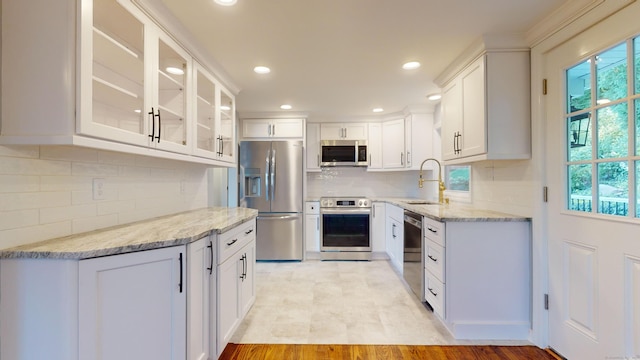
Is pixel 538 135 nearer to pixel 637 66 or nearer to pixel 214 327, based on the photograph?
pixel 637 66

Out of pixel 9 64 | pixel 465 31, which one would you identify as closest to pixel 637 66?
pixel 465 31

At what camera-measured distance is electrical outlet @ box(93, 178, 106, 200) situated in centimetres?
164

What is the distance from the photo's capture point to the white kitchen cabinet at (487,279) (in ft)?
6.88

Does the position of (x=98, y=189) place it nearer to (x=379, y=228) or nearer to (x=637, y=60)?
(x=637, y=60)

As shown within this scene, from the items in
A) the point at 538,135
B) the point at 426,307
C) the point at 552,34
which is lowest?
the point at 426,307

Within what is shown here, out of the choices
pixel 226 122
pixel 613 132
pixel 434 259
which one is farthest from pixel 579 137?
pixel 226 122

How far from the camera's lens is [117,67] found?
1.53 m

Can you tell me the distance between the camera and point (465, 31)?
201 centimetres

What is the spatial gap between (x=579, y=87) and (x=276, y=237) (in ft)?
11.4

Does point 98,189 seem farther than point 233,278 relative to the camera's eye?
No

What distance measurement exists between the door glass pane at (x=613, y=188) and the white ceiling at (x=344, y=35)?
3.24 feet

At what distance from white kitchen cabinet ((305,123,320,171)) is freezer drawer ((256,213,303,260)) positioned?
2.94 feet

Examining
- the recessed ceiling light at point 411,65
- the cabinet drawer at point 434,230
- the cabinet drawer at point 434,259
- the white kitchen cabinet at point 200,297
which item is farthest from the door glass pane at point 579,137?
the white kitchen cabinet at point 200,297

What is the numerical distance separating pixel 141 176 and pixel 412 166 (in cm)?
336
